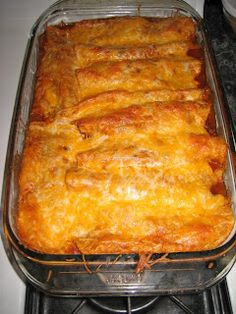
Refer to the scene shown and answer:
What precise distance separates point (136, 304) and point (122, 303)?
2.3 inches

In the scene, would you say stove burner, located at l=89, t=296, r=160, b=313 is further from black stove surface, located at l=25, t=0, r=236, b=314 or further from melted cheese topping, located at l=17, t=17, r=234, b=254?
melted cheese topping, located at l=17, t=17, r=234, b=254

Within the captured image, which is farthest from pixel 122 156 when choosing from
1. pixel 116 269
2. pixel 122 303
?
pixel 122 303

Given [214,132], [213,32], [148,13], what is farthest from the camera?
[213,32]

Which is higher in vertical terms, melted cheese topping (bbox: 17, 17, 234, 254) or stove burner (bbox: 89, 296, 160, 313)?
melted cheese topping (bbox: 17, 17, 234, 254)

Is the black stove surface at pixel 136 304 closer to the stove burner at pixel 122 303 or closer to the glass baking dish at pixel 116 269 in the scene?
the stove burner at pixel 122 303

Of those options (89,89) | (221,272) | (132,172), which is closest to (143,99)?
(89,89)

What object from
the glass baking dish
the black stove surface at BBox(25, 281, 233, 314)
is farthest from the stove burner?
the glass baking dish

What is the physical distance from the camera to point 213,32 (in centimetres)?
251

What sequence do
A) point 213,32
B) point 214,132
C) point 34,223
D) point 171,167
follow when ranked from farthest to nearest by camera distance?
1. point 213,32
2. point 214,132
3. point 171,167
4. point 34,223

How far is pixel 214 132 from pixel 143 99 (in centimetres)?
38

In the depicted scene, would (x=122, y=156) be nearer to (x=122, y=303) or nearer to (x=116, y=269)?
(x=116, y=269)

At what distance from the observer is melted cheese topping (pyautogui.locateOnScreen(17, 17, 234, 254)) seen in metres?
1.39

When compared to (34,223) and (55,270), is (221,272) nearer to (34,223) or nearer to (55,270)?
(55,270)

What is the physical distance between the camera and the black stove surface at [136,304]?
4.80 ft
